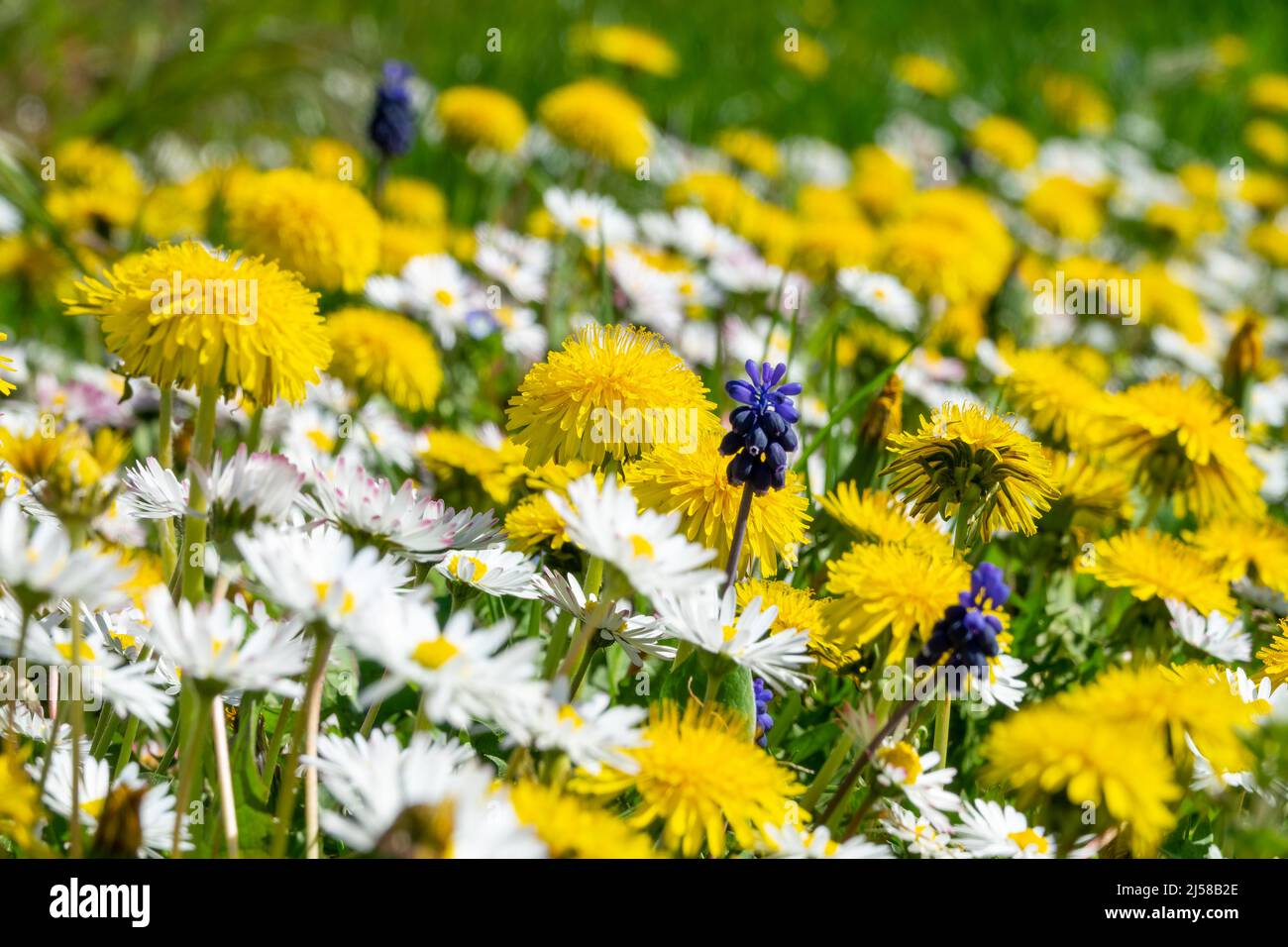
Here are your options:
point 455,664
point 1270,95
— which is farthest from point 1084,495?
point 1270,95

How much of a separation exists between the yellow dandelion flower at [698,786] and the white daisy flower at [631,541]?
162mm

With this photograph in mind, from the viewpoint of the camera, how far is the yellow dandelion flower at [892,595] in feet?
4.97

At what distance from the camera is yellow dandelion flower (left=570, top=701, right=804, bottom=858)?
1.27 metres

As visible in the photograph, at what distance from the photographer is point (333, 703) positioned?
6.00 ft

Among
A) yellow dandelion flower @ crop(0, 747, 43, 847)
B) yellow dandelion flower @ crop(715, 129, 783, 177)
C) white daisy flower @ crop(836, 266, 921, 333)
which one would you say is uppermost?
yellow dandelion flower @ crop(715, 129, 783, 177)

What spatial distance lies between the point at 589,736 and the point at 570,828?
0.32 feet

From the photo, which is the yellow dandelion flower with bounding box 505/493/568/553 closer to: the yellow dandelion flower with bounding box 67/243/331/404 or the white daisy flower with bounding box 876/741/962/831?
the yellow dandelion flower with bounding box 67/243/331/404

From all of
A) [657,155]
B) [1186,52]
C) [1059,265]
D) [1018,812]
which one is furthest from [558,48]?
[1018,812]

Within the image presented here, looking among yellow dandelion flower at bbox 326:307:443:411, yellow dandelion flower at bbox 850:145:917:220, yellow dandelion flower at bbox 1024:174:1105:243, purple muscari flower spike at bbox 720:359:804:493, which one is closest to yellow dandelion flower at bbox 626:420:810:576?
purple muscari flower spike at bbox 720:359:804:493

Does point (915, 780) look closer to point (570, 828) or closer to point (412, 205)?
point (570, 828)

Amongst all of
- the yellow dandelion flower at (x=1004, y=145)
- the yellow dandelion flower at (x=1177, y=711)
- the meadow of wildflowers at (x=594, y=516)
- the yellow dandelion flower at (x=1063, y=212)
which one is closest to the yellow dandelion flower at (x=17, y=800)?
the meadow of wildflowers at (x=594, y=516)

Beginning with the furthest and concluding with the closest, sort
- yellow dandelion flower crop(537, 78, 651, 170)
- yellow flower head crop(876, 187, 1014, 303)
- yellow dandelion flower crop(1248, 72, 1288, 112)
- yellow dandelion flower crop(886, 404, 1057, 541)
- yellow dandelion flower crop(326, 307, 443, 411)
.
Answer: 1. yellow dandelion flower crop(1248, 72, 1288, 112)
2. yellow dandelion flower crop(537, 78, 651, 170)
3. yellow flower head crop(876, 187, 1014, 303)
4. yellow dandelion flower crop(326, 307, 443, 411)
5. yellow dandelion flower crop(886, 404, 1057, 541)

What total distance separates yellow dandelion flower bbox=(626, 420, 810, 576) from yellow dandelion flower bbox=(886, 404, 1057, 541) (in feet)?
0.64

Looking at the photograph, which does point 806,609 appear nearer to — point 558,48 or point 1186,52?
point 558,48
